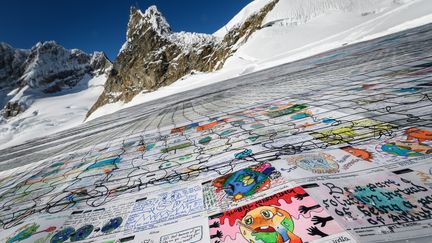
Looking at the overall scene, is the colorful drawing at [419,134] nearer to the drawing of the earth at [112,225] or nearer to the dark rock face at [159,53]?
the drawing of the earth at [112,225]

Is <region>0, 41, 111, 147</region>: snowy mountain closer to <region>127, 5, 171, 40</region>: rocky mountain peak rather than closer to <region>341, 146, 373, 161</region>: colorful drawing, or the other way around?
<region>127, 5, 171, 40</region>: rocky mountain peak

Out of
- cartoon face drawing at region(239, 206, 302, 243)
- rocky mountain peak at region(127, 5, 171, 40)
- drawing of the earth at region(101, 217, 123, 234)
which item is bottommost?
drawing of the earth at region(101, 217, 123, 234)

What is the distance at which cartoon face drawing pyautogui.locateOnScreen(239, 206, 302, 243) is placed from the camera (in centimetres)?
195

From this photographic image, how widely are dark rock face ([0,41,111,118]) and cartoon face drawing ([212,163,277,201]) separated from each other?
460 feet

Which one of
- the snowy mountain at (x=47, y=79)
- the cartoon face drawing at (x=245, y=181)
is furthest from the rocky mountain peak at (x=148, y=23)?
the cartoon face drawing at (x=245, y=181)

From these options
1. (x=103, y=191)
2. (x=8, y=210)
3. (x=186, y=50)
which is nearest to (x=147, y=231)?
(x=103, y=191)

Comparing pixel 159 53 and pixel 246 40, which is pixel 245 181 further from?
pixel 159 53

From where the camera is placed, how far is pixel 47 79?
127 m

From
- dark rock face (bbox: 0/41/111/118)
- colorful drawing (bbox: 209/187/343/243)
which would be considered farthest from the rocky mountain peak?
dark rock face (bbox: 0/41/111/118)

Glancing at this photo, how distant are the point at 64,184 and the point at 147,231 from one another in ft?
9.48

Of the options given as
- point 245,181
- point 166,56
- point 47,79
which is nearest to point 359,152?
point 245,181

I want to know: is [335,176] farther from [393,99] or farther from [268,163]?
[393,99]

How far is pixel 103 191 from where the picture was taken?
3.70 meters

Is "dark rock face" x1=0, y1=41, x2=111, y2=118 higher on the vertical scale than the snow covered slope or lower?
higher
